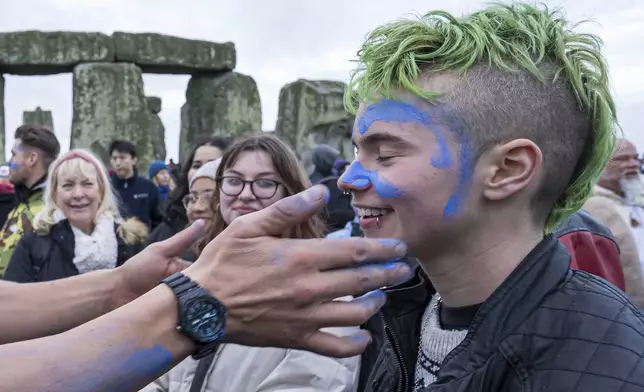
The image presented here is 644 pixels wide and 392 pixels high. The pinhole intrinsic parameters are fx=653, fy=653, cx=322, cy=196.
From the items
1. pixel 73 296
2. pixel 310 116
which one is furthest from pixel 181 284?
pixel 310 116

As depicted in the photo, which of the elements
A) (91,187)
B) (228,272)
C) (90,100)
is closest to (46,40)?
(90,100)

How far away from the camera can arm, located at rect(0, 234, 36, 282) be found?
143 inches

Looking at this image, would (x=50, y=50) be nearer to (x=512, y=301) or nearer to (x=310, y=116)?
(x=310, y=116)

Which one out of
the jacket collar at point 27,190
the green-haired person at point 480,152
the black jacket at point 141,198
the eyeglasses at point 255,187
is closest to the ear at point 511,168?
the green-haired person at point 480,152

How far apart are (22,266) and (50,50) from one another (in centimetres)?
911

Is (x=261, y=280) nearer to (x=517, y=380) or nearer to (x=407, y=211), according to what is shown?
(x=407, y=211)

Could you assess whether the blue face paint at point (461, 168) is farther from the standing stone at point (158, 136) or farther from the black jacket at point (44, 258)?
the standing stone at point (158, 136)

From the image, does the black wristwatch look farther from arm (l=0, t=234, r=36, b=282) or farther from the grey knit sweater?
arm (l=0, t=234, r=36, b=282)

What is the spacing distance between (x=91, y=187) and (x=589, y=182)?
10.5 ft

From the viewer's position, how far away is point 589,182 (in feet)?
5.11

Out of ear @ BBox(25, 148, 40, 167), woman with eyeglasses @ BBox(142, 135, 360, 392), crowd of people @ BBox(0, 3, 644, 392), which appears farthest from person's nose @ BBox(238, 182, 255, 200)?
ear @ BBox(25, 148, 40, 167)

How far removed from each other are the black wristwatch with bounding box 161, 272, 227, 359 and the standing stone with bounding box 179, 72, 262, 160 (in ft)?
37.6

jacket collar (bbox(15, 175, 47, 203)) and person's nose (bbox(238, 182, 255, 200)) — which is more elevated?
person's nose (bbox(238, 182, 255, 200))

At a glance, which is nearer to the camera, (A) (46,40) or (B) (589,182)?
(B) (589,182)
